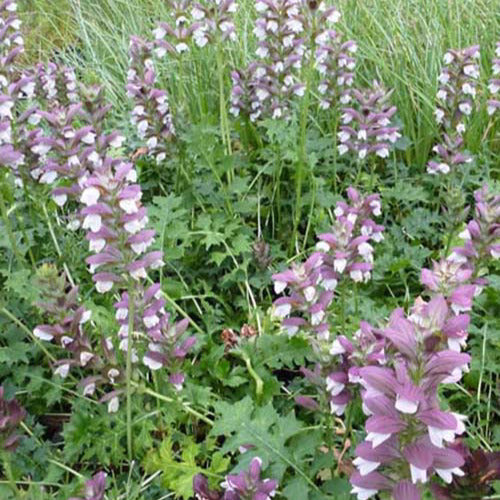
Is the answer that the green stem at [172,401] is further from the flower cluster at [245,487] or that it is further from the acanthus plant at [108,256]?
the flower cluster at [245,487]

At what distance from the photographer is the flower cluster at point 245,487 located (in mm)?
1785

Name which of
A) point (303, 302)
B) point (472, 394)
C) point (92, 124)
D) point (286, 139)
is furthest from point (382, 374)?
point (286, 139)

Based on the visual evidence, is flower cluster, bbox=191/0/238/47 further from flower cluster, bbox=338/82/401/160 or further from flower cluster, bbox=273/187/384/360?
flower cluster, bbox=273/187/384/360

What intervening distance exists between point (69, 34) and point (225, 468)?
5.90 m

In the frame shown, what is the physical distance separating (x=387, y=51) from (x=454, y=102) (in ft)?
4.11

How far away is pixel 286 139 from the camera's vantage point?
11.3ft

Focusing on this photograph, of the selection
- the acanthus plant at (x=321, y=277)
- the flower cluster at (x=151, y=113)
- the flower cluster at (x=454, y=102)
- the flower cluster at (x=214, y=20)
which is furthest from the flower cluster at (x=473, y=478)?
the flower cluster at (x=214, y=20)

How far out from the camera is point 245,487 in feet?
5.86

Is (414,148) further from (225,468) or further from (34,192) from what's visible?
(225,468)

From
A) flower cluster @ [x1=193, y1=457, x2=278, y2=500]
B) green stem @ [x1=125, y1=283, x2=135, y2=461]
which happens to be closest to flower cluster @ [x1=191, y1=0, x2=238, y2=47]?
green stem @ [x1=125, y1=283, x2=135, y2=461]

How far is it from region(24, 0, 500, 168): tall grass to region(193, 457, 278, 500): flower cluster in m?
2.09

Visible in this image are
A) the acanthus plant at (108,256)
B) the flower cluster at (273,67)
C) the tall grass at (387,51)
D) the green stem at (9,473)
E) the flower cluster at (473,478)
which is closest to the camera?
the flower cluster at (473,478)

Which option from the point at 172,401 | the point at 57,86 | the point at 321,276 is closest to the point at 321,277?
the point at 321,276

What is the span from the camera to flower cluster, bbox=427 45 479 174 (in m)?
3.40
